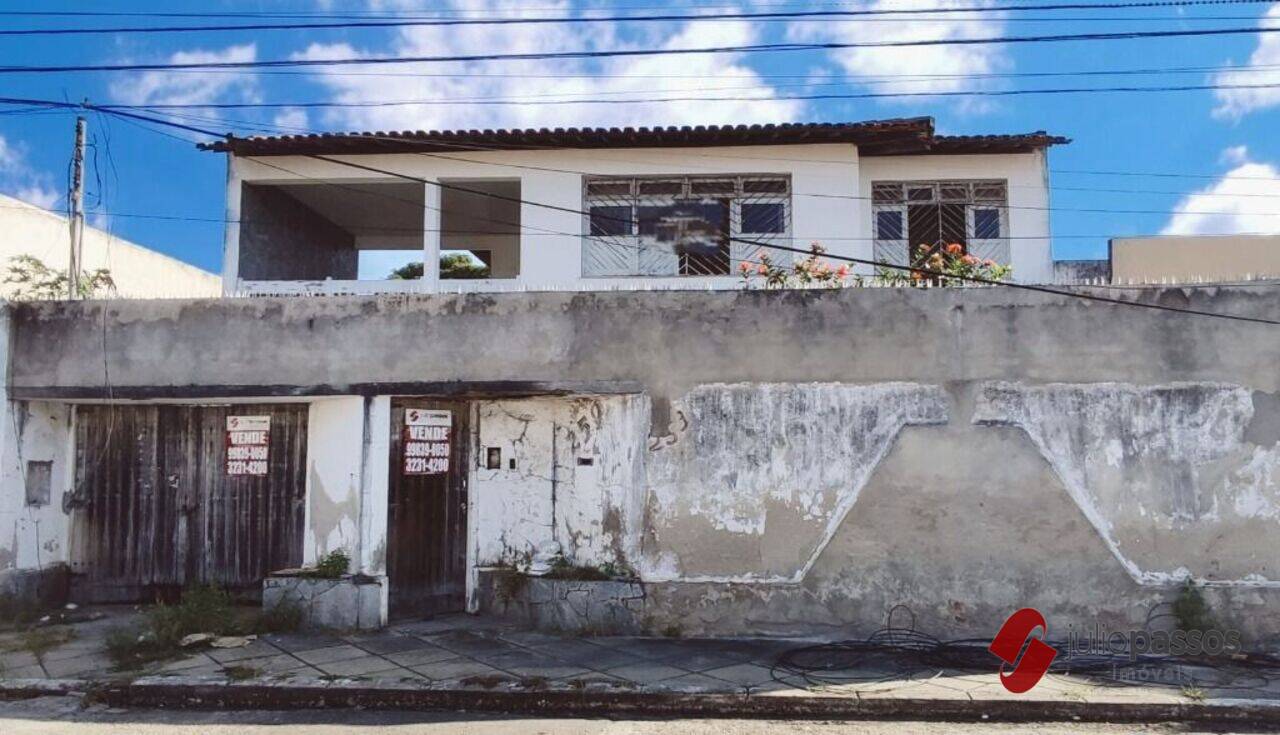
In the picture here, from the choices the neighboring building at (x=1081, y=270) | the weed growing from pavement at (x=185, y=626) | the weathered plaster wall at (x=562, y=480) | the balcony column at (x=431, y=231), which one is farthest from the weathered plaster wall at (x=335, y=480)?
the neighboring building at (x=1081, y=270)

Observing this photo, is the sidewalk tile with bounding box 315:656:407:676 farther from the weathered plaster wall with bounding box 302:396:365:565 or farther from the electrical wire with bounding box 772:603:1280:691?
the electrical wire with bounding box 772:603:1280:691

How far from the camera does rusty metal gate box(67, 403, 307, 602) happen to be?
9.15m

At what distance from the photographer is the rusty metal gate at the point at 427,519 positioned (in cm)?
865

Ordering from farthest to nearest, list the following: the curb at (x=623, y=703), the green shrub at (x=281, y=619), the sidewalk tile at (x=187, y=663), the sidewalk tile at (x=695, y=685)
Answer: the green shrub at (x=281, y=619)
the sidewalk tile at (x=187, y=663)
the sidewalk tile at (x=695, y=685)
the curb at (x=623, y=703)

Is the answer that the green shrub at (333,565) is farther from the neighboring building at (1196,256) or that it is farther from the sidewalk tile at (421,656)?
the neighboring building at (1196,256)

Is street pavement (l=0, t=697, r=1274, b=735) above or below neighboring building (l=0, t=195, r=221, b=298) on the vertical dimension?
below

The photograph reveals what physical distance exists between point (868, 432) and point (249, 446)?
242 inches

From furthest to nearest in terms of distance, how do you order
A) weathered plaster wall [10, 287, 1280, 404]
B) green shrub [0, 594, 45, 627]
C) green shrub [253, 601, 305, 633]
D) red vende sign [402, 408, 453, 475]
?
red vende sign [402, 408, 453, 475], green shrub [0, 594, 45, 627], green shrub [253, 601, 305, 633], weathered plaster wall [10, 287, 1280, 404]

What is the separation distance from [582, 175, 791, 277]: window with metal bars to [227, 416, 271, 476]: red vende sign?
5043 mm

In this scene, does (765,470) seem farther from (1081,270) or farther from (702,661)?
(1081,270)

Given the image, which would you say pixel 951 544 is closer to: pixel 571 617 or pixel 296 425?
pixel 571 617

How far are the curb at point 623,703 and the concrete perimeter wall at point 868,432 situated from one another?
1693 millimetres

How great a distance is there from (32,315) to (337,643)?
15.0ft

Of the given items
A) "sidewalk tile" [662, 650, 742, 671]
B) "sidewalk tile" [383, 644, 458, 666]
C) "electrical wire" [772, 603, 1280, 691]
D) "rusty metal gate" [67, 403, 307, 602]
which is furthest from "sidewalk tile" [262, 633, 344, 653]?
"electrical wire" [772, 603, 1280, 691]
